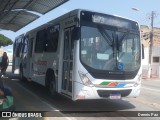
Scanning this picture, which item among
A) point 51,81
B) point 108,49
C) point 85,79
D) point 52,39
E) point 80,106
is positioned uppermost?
point 52,39

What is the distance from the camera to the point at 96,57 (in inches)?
454

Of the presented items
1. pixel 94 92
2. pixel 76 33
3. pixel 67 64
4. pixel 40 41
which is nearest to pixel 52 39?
pixel 67 64

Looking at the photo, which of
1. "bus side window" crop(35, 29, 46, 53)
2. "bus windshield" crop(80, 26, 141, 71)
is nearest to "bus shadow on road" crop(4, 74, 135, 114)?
"bus windshield" crop(80, 26, 141, 71)

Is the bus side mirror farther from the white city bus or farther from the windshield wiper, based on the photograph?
the windshield wiper

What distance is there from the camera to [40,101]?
44.8 ft

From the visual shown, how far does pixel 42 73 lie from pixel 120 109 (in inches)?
185

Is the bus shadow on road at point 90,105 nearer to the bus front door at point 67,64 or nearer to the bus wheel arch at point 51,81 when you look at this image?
the bus wheel arch at point 51,81

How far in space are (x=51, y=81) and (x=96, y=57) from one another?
3153 mm

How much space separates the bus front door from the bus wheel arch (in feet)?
3.95

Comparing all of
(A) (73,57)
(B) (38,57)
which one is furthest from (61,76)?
(B) (38,57)

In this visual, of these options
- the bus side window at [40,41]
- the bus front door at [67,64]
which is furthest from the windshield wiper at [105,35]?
the bus side window at [40,41]

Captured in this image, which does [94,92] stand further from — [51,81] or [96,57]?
[51,81]

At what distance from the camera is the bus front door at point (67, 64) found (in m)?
11.9

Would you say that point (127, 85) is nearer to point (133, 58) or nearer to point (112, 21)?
point (133, 58)
